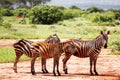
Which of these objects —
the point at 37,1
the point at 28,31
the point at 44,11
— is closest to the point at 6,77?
the point at 28,31

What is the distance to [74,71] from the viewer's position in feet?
51.6

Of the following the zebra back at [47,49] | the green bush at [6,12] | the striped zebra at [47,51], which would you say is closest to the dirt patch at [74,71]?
the striped zebra at [47,51]

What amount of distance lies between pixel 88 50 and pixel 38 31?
20.4 meters

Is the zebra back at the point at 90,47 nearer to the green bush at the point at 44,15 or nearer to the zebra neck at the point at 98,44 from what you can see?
the zebra neck at the point at 98,44

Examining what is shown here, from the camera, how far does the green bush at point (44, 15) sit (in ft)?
157

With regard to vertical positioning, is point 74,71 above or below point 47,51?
below

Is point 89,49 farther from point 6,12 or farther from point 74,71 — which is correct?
point 6,12

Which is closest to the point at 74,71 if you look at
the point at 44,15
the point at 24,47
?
the point at 24,47

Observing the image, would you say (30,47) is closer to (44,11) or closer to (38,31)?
(38,31)

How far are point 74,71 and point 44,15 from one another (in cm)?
3234

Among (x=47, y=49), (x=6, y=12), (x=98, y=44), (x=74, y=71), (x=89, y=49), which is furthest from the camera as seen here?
(x=6, y=12)

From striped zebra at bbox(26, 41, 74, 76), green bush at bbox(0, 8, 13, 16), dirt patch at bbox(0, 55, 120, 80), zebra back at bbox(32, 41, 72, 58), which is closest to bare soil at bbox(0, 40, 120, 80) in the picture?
dirt patch at bbox(0, 55, 120, 80)

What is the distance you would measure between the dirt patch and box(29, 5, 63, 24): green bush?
2838cm

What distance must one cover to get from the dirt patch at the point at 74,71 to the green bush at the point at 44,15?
93.1 feet
